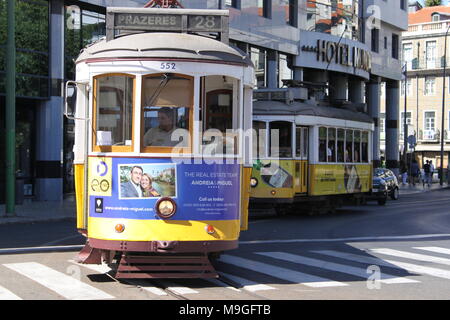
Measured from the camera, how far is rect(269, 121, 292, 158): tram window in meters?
19.4

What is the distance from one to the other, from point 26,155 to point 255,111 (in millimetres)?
9150

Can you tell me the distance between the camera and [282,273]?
415 inches

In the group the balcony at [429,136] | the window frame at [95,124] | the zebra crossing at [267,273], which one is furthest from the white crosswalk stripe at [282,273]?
the balcony at [429,136]

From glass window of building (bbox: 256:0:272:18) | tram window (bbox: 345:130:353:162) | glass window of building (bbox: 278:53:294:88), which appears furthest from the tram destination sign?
glass window of building (bbox: 278:53:294:88)

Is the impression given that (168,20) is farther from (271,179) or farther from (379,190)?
(379,190)

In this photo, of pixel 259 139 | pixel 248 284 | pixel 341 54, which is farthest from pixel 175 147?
pixel 341 54

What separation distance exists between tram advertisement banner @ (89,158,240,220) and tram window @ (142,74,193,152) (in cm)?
30

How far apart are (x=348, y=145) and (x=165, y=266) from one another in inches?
545

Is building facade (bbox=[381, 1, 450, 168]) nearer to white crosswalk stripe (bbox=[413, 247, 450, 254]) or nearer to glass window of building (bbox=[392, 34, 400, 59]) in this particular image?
glass window of building (bbox=[392, 34, 400, 59])

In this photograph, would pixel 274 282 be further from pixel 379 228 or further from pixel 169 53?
pixel 379 228

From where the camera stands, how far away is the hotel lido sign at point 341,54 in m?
37.2

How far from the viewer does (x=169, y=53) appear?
926 centimetres

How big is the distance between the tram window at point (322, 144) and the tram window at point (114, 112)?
1175 centimetres

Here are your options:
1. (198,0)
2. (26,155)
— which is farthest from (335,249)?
(198,0)
